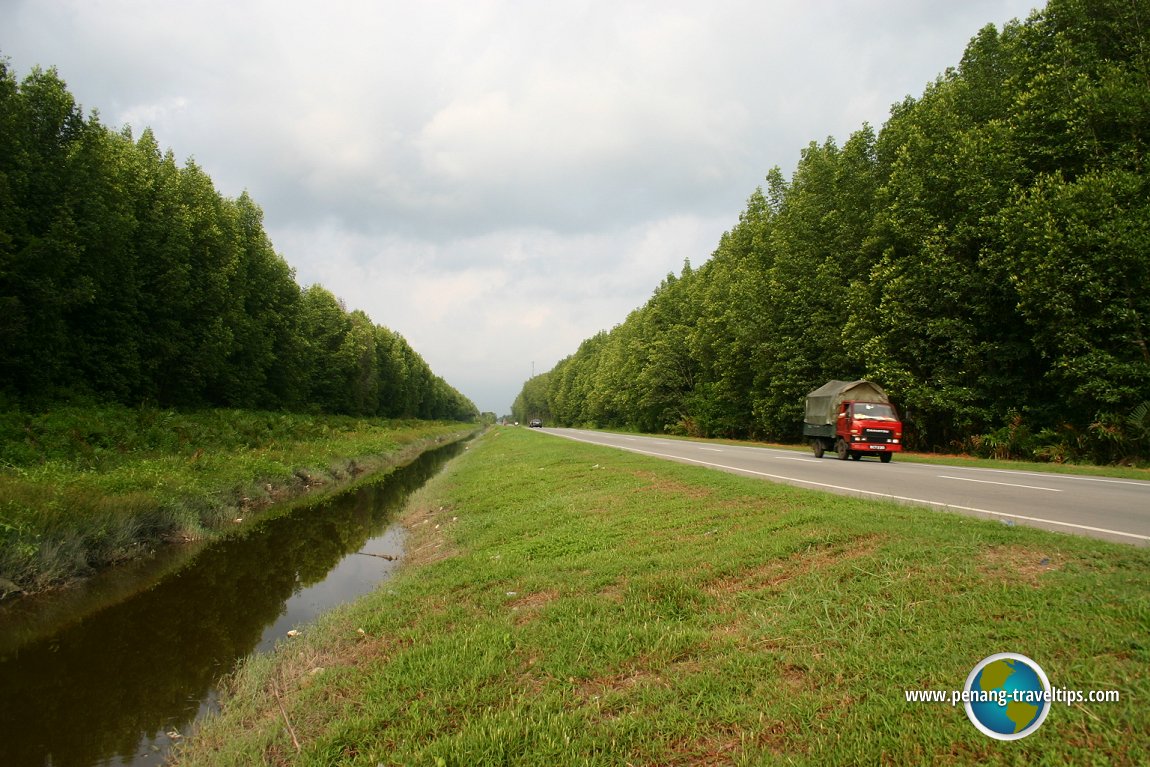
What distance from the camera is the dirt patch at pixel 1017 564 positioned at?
4.53m

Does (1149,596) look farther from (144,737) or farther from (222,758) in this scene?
(144,737)

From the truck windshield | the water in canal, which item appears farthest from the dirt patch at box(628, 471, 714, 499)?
the truck windshield

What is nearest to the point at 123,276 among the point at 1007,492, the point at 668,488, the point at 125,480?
the point at 125,480

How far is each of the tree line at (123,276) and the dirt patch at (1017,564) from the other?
23504mm

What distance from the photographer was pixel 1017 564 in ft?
15.8

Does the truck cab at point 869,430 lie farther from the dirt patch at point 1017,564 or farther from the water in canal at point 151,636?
the water in canal at point 151,636

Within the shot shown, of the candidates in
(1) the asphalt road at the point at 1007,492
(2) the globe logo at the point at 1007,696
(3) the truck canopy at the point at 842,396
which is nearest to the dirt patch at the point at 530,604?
(2) the globe logo at the point at 1007,696

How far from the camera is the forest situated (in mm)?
16469

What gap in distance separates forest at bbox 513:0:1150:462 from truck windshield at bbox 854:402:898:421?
361cm

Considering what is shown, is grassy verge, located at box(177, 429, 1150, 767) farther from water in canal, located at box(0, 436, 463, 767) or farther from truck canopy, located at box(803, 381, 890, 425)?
truck canopy, located at box(803, 381, 890, 425)

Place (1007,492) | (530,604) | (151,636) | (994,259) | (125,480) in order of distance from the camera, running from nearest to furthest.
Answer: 1. (530,604)
2. (151,636)
3. (1007,492)
4. (125,480)
5. (994,259)

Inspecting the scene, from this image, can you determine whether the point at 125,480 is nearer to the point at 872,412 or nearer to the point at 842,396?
the point at 872,412

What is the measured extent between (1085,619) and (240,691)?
23.3 ft

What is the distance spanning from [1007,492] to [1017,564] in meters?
6.73
